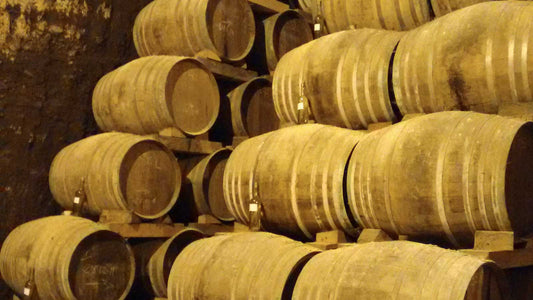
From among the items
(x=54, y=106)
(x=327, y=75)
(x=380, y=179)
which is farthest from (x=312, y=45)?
(x=54, y=106)

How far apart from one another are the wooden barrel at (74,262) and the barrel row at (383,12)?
2.94m

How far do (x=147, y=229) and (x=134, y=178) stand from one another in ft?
1.73

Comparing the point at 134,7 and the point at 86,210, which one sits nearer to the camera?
the point at 86,210

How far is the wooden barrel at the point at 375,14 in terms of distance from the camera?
5.82 m

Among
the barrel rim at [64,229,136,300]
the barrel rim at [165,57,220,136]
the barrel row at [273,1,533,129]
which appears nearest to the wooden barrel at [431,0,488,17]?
the barrel row at [273,1,533,129]

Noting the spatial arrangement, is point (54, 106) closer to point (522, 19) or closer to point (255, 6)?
point (255, 6)

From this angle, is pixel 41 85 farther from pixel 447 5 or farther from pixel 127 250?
pixel 447 5

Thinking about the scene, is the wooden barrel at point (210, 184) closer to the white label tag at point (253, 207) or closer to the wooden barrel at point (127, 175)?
the wooden barrel at point (127, 175)

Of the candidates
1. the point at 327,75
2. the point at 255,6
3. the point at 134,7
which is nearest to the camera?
the point at 327,75

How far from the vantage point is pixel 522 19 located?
4.43 metres

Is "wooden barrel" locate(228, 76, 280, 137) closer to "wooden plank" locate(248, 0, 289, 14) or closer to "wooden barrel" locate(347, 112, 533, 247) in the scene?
"wooden plank" locate(248, 0, 289, 14)

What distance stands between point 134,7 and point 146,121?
282 centimetres

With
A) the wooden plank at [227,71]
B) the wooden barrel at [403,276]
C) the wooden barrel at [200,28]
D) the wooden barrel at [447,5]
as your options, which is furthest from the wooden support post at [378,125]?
the wooden barrel at [200,28]

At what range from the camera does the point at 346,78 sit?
5.53 meters
